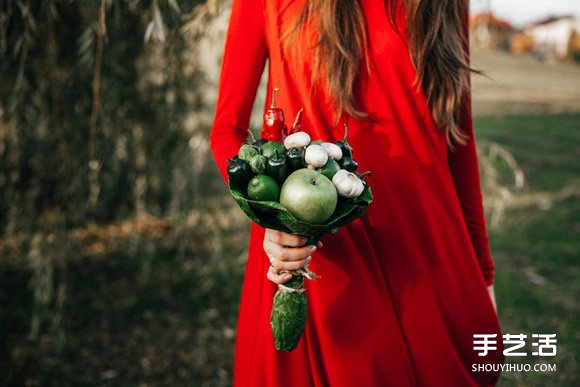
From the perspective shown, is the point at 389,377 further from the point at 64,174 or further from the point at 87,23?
the point at 64,174

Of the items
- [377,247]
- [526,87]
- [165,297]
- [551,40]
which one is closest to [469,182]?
[377,247]

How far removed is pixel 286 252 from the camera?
1116 millimetres

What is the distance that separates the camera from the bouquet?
3.39ft

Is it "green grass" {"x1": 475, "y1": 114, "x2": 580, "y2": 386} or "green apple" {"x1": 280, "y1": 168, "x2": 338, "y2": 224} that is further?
"green grass" {"x1": 475, "y1": 114, "x2": 580, "y2": 386}

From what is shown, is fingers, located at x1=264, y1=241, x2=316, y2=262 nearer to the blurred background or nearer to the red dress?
the red dress

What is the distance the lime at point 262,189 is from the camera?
3.45 ft

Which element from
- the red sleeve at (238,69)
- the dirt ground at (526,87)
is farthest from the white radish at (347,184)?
the dirt ground at (526,87)

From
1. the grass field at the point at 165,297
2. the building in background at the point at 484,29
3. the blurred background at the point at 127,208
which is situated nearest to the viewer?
the building in background at the point at 484,29

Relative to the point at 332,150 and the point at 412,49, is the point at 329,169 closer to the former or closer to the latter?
the point at 332,150

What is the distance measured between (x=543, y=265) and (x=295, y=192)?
14.3 ft

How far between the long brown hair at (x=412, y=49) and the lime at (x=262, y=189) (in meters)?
0.34

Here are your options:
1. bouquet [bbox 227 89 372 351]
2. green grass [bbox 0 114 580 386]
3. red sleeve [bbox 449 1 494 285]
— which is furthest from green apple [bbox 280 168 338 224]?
green grass [bbox 0 114 580 386]

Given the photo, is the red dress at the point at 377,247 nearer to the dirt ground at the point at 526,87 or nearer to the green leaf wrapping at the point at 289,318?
the green leaf wrapping at the point at 289,318

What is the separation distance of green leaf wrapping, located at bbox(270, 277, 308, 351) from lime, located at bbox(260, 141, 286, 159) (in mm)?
283
